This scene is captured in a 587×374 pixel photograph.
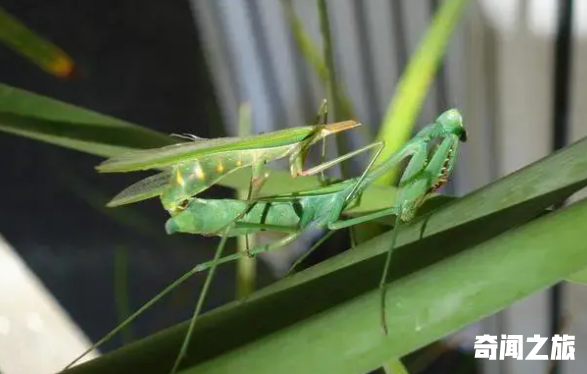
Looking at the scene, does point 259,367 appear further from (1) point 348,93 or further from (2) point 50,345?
(2) point 50,345

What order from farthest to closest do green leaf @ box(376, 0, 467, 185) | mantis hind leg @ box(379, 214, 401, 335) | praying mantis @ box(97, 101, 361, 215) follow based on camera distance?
green leaf @ box(376, 0, 467, 185), praying mantis @ box(97, 101, 361, 215), mantis hind leg @ box(379, 214, 401, 335)

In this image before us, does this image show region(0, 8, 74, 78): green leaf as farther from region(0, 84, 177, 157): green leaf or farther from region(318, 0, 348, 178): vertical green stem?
region(318, 0, 348, 178): vertical green stem

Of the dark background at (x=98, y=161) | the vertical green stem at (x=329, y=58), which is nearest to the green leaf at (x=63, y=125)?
the vertical green stem at (x=329, y=58)

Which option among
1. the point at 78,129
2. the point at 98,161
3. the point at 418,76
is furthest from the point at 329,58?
the point at 98,161

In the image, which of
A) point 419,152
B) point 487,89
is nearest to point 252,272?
point 419,152

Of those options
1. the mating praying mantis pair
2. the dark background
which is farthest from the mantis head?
the dark background
